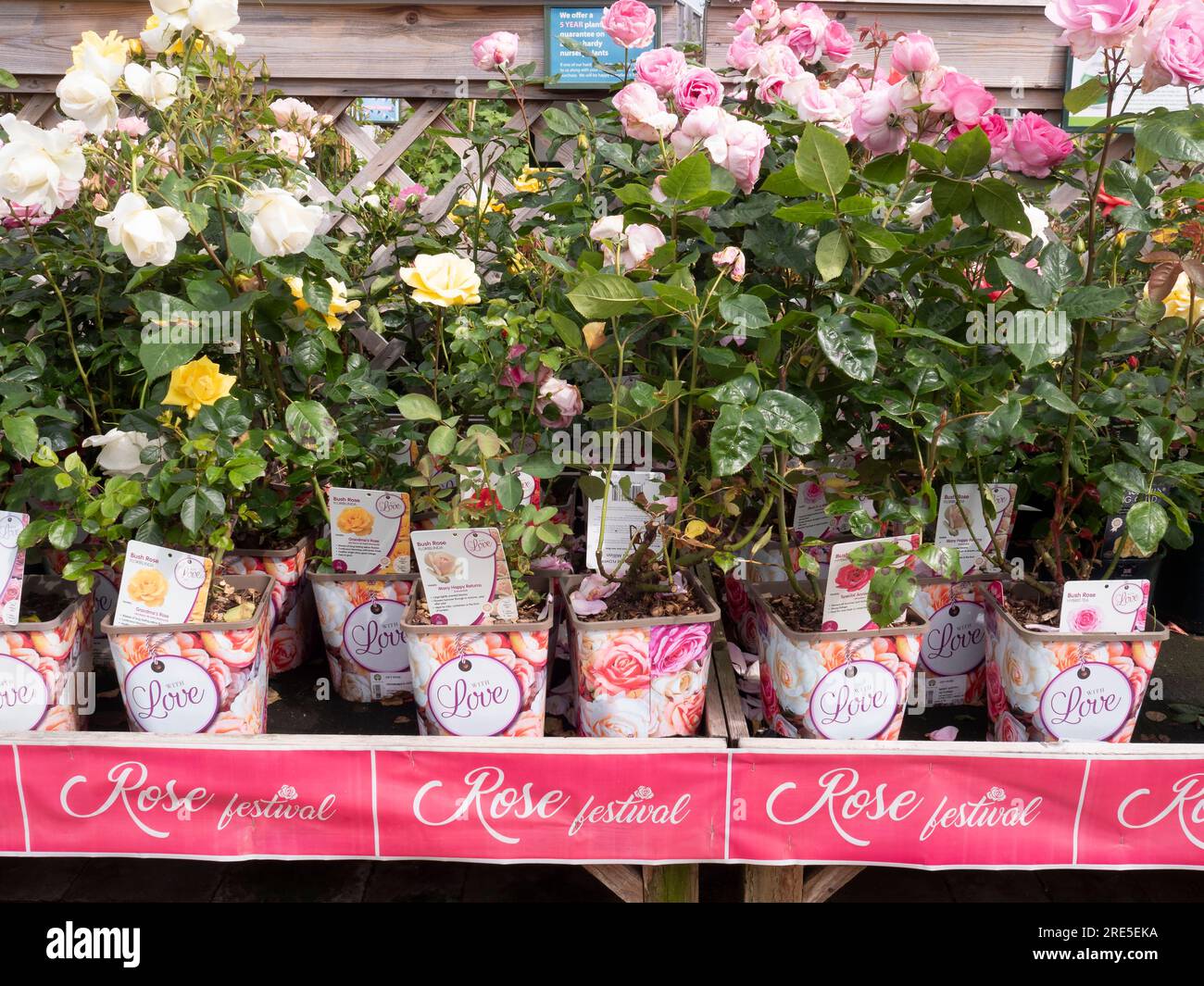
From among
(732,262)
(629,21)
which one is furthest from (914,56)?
(629,21)

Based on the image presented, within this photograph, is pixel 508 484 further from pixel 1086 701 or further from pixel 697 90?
pixel 1086 701

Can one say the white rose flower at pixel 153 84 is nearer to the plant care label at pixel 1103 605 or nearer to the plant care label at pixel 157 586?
the plant care label at pixel 157 586

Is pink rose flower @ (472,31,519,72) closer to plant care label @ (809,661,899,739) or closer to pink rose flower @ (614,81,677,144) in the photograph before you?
pink rose flower @ (614,81,677,144)

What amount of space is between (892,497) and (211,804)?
895 millimetres

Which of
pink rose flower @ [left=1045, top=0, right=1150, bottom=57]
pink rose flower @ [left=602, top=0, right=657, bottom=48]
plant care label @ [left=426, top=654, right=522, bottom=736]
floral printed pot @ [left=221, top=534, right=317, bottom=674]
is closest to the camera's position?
pink rose flower @ [left=1045, top=0, right=1150, bottom=57]

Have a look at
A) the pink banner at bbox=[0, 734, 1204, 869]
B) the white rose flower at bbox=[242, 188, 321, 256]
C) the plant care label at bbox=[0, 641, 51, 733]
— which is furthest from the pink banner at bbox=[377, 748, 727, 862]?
the white rose flower at bbox=[242, 188, 321, 256]

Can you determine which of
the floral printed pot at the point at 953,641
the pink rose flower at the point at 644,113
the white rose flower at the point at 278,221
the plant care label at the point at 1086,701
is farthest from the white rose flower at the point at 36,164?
the plant care label at the point at 1086,701

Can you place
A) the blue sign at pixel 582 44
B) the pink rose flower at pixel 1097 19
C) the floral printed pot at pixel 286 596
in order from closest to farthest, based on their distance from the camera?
the pink rose flower at pixel 1097 19
the floral printed pot at pixel 286 596
the blue sign at pixel 582 44

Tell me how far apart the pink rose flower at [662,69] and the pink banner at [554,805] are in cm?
80

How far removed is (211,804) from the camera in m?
1.16

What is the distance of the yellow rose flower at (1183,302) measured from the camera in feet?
3.79

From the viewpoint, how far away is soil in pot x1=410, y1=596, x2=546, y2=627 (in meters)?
1.23

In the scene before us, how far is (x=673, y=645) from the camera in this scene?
1.21 meters

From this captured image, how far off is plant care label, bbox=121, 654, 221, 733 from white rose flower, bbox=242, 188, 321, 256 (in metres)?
0.51
